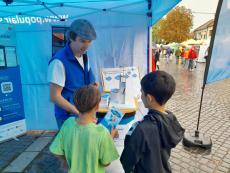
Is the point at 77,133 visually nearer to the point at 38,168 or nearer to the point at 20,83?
the point at 38,168

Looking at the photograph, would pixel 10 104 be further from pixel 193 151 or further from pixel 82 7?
pixel 193 151

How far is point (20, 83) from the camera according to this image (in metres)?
4.28

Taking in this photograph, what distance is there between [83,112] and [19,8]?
3164 mm

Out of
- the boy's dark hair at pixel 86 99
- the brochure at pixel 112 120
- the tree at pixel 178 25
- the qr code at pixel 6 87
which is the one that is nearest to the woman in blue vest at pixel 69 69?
the brochure at pixel 112 120

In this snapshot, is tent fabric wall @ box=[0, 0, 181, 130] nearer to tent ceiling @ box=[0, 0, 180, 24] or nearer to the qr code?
tent ceiling @ box=[0, 0, 180, 24]

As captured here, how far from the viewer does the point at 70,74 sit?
84.3 inches

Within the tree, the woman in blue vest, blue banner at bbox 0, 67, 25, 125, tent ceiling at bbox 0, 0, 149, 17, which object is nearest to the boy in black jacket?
the woman in blue vest

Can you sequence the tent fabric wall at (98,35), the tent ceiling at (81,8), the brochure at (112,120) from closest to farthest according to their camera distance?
the brochure at (112,120) → the tent ceiling at (81,8) → the tent fabric wall at (98,35)

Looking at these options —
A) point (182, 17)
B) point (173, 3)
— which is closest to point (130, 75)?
point (173, 3)

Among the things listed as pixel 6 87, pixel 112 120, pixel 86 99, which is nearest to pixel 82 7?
pixel 6 87

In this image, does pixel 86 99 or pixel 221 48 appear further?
pixel 221 48

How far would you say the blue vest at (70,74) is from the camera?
212 centimetres

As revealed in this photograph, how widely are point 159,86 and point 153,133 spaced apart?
0.32 metres

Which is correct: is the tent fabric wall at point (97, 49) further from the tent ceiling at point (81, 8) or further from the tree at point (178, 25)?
the tree at point (178, 25)
